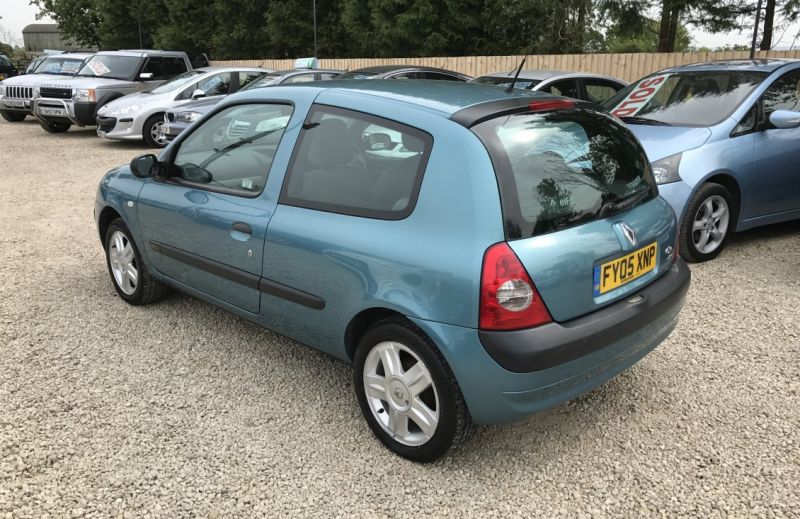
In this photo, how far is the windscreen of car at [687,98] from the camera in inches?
220

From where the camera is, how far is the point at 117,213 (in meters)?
4.46

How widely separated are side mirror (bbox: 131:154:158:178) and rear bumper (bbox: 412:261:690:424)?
7.29 ft

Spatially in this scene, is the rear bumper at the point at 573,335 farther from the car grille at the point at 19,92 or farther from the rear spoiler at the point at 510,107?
the car grille at the point at 19,92

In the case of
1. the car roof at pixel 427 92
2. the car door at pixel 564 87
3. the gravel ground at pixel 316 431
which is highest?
the car roof at pixel 427 92

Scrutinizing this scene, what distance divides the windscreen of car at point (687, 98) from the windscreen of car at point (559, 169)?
9.44ft

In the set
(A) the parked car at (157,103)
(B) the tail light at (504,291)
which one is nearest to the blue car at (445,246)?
(B) the tail light at (504,291)

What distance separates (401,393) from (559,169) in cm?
113

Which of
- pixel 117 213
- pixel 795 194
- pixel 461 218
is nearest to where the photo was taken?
pixel 461 218

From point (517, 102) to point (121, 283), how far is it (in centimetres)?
310

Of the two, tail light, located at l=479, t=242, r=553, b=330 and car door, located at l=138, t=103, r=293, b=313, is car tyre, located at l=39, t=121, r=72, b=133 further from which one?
tail light, located at l=479, t=242, r=553, b=330

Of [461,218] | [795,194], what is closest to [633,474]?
[461,218]

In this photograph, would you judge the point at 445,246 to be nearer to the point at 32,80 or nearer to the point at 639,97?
the point at 639,97

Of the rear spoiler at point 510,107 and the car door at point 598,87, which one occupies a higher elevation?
the rear spoiler at point 510,107

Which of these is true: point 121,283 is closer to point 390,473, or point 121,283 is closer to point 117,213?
point 117,213
